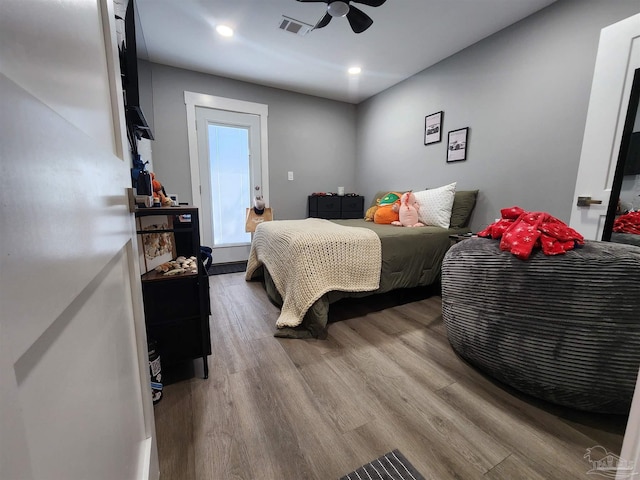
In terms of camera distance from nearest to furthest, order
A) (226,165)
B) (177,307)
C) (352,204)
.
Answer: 1. (177,307)
2. (226,165)
3. (352,204)

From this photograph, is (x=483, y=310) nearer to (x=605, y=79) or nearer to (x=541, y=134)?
(x=605, y=79)

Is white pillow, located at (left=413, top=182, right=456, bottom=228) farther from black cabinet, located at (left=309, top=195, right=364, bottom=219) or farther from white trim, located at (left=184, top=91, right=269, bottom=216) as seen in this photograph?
white trim, located at (left=184, top=91, right=269, bottom=216)

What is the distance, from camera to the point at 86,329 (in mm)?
370

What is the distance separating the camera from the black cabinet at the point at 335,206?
393cm

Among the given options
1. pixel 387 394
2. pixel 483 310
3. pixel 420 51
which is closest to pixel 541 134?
pixel 420 51

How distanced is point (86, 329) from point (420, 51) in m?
3.45

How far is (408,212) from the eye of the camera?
2729 millimetres

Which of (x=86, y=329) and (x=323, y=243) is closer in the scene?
(x=86, y=329)

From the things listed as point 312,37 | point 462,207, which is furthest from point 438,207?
point 312,37

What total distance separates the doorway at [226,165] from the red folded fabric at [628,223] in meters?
3.39

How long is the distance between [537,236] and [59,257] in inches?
61.9

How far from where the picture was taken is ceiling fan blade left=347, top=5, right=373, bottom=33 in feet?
6.61

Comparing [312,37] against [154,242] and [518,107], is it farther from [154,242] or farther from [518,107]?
[154,242]

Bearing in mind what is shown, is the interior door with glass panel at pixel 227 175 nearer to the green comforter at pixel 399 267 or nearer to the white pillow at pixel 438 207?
the green comforter at pixel 399 267
